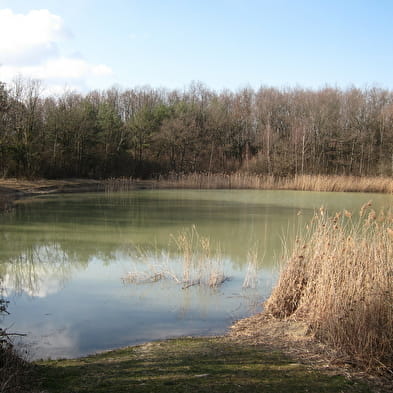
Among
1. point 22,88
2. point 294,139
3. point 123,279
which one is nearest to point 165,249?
point 123,279

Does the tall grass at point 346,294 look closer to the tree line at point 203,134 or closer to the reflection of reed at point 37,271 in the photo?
the reflection of reed at point 37,271

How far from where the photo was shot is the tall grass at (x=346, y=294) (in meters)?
3.23

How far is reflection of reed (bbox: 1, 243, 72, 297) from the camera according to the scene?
619cm

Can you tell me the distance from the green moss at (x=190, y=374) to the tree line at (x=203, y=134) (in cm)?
2071

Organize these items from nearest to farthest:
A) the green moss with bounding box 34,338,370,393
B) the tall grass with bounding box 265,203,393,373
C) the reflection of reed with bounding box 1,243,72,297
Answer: the green moss with bounding box 34,338,370,393, the tall grass with bounding box 265,203,393,373, the reflection of reed with bounding box 1,243,72,297

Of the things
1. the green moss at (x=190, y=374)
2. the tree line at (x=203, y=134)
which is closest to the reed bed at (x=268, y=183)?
the tree line at (x=203, y=134)

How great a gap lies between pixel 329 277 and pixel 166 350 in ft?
5.38

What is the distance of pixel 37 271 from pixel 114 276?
4.23 ft

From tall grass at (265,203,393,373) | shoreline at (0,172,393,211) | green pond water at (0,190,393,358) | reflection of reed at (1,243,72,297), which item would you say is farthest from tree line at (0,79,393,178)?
tall grass at (265,203,393,373)

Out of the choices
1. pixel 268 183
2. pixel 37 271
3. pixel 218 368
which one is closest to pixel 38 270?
pixel 37 271

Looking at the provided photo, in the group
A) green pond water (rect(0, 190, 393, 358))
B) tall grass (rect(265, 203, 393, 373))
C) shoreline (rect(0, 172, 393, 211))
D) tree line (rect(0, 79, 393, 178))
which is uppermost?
tree line (rect(0, 79, 393, 178))

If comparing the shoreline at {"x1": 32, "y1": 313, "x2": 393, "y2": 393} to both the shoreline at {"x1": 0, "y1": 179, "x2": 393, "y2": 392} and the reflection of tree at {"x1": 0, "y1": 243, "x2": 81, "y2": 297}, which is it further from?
the reflection of tree at {"x1": 0, "y1": 243, "x2": 81, "y2": 297}

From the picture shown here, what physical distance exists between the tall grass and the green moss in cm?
46

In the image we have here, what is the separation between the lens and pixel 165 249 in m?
8.49
